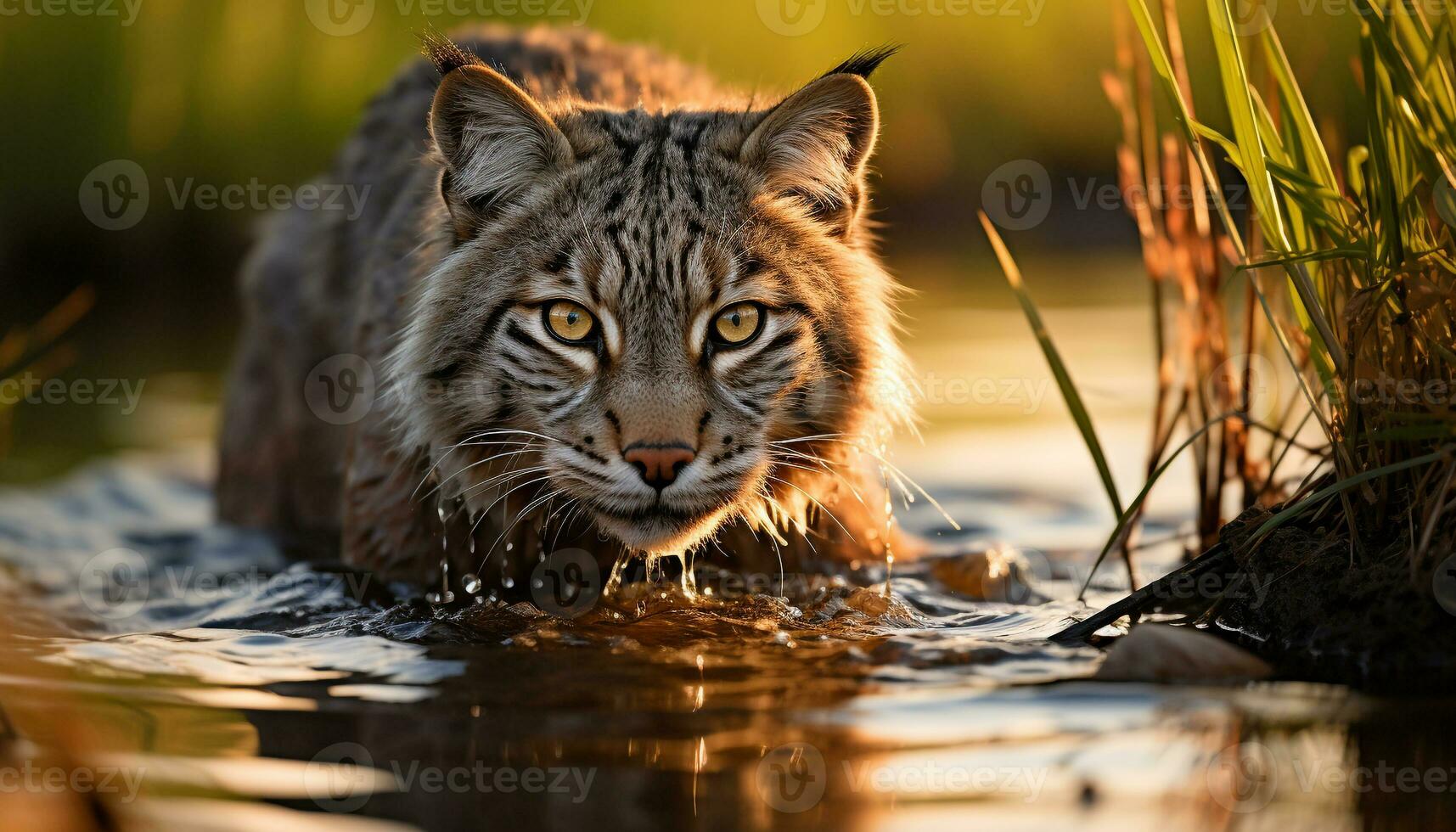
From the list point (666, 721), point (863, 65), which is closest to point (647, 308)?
point (863, 65)

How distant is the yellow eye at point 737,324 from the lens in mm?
4223

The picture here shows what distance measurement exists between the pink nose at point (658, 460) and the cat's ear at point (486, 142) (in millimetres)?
1098

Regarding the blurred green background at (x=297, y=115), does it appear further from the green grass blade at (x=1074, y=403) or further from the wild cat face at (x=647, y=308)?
the green grass blade at (x=1074, y=403)

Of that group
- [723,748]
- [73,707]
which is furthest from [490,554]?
[723,748]

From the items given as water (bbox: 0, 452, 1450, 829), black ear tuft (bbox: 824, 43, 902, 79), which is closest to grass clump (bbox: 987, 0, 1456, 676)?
water (bbox: 0, 452, 1450, 829)

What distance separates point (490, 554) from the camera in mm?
4785

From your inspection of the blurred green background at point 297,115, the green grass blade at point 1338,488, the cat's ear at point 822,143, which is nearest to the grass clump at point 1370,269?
the green grass blade at point 1338,488

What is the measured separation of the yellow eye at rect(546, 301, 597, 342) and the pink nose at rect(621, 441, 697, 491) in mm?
512

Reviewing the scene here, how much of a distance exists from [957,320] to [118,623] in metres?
7.16

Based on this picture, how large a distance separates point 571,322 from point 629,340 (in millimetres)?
235

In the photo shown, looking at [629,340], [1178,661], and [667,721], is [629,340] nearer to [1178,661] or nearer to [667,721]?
[667,721]

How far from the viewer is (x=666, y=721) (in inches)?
127

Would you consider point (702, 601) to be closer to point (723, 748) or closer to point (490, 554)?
point (490, 554)

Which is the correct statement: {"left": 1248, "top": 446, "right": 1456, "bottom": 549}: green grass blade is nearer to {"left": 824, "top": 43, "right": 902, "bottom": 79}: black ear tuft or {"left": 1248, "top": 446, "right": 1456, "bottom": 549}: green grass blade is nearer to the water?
the water
